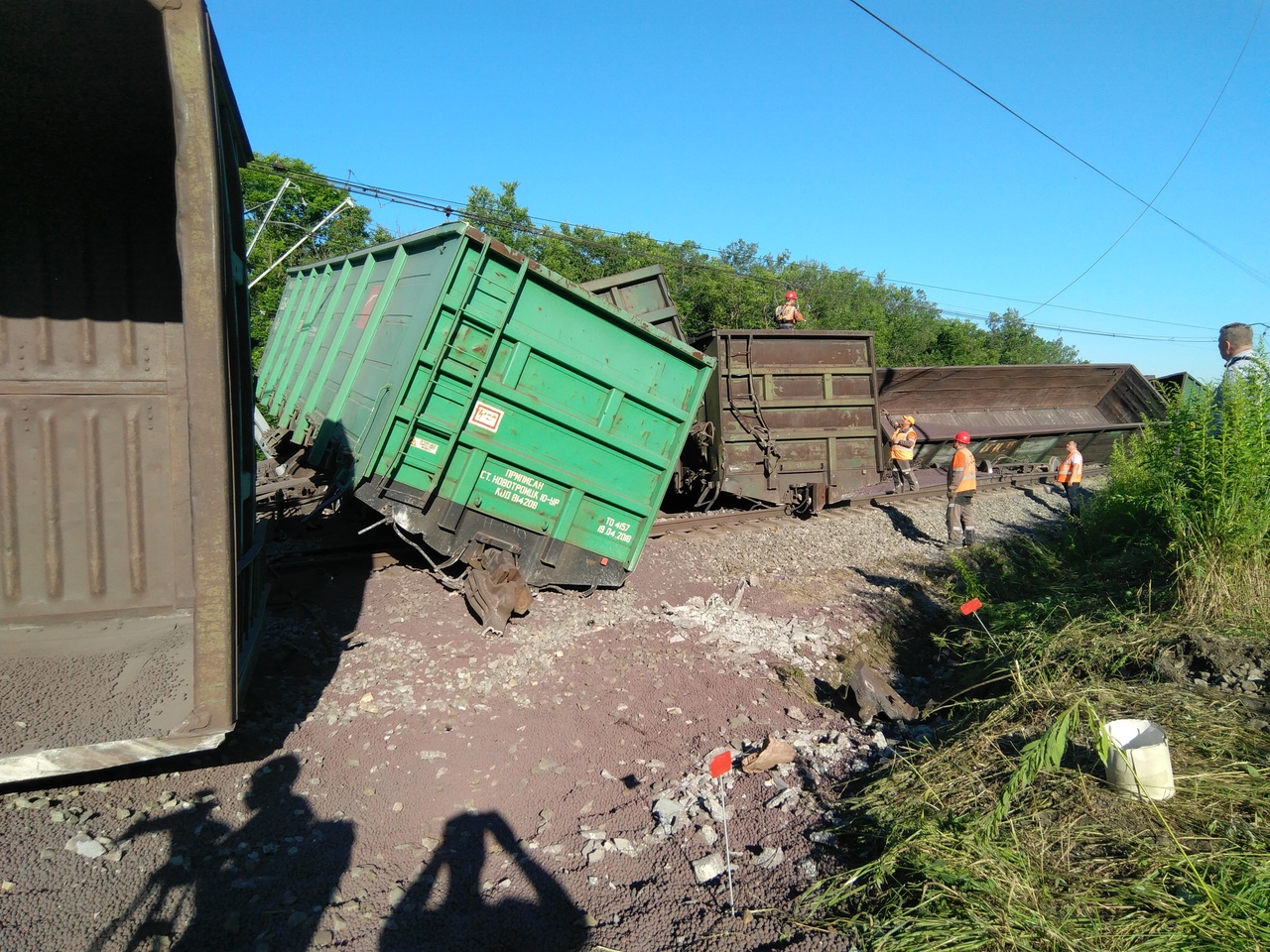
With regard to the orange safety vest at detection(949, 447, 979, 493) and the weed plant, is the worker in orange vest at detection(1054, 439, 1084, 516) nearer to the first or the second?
the orange safety vest at detection(949, 447, 979, 493)

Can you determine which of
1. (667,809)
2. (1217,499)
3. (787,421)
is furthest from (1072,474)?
(667,809)

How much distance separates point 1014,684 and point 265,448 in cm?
741

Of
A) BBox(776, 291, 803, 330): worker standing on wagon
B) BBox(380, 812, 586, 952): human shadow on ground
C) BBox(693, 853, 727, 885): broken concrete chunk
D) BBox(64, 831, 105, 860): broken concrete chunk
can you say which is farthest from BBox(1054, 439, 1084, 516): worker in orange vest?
BBox(64, 831, 105, 860): broken concrete chunk

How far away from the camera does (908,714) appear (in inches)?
177

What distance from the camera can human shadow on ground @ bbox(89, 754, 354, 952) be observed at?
2.54 metres

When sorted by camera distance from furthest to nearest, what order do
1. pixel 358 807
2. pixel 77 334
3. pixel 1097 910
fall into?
pixel 77 334
pixel 358 807
pixel 1097 910

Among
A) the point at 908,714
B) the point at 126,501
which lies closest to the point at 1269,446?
the point at 908,714

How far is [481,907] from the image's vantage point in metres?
2.80

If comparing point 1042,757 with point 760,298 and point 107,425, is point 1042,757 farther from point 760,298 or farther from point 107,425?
point 760,298

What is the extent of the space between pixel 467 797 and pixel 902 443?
9.83 meters

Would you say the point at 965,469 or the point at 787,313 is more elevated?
the point at 787,313

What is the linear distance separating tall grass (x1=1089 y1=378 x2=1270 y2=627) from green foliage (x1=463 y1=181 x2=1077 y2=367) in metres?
14.5

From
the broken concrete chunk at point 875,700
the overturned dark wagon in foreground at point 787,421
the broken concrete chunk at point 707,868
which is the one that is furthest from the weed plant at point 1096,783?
the overturned dark wagon in foreground at point 787,421

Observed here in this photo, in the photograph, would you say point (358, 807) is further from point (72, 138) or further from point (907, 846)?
point (72, 138)
